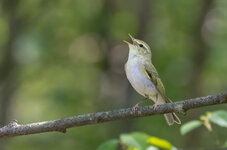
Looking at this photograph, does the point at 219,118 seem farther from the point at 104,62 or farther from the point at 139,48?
the point at 104,62

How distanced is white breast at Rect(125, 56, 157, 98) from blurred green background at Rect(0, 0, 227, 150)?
3.47m

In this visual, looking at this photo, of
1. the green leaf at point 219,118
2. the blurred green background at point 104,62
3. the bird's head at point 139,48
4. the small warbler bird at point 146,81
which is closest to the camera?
the green leaf at point 219,118

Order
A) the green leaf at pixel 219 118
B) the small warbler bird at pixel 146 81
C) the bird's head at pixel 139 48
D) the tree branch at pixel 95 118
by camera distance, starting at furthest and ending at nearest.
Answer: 1. the bird's head at pixel 139 48
2. the small warbler bird at pixel 146 81
3. the green leaf at pixel 219 118
4. the tree branch at pixel 95 118

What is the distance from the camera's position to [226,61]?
9258 mm

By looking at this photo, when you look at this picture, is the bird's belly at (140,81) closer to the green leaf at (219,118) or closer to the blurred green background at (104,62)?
the green leaf at (219,118)

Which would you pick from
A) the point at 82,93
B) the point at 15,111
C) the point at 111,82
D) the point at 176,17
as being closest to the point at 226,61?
the point at 176,17

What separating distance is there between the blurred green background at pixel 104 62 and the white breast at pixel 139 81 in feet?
11.4

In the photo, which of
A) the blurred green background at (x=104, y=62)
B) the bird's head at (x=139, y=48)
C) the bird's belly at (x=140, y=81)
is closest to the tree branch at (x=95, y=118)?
the bird's belly at (x=140, y=81)

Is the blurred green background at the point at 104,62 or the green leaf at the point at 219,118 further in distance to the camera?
the blurred green background at the point at 104,62

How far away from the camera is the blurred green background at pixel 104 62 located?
9.41 m

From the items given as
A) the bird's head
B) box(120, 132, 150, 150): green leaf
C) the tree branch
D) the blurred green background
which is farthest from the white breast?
the blurred green background

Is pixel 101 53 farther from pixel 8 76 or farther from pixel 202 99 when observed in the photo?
pixel 202 99

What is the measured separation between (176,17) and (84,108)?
3.07 meters

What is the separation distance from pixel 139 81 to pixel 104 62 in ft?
15.7
